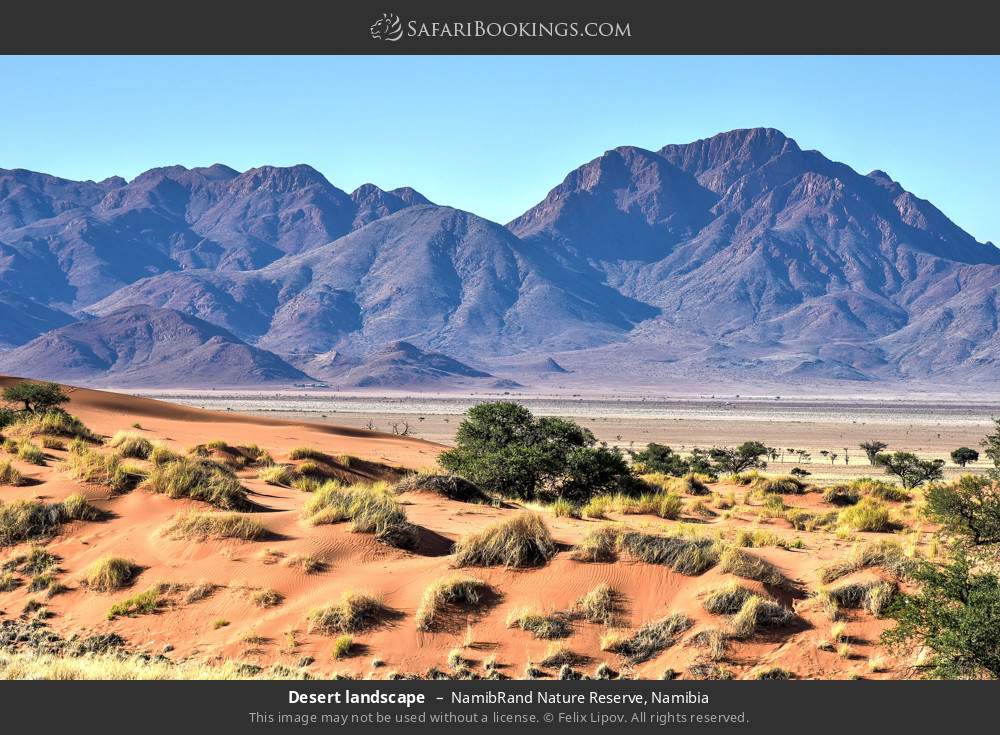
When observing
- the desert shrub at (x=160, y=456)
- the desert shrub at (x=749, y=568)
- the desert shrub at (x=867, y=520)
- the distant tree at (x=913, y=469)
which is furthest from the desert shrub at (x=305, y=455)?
the distant tree at (x=913, y=469)

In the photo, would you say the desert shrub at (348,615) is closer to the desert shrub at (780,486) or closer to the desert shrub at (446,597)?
the desert shrub at (446,597)

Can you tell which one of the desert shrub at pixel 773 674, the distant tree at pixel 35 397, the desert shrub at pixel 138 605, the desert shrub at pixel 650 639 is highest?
the distant tree at pixel 35 397

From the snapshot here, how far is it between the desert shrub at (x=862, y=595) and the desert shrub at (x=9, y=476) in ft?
53.9

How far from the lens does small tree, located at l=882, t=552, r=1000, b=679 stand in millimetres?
13625

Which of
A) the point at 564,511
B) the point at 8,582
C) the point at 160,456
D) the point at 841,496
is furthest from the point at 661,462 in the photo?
the point at 8,582

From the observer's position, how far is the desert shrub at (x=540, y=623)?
50.4ft

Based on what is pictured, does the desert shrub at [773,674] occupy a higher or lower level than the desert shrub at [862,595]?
lower

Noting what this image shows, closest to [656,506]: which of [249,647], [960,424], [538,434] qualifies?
[538,434]

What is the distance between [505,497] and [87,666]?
16302 millimetres

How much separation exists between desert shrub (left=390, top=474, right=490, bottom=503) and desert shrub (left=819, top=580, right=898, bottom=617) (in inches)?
405

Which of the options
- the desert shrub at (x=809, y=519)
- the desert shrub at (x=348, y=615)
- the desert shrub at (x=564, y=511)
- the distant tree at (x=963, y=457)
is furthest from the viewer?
the distant tree at (x=963, y=457)

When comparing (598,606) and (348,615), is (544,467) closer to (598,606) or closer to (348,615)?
(598,606)
